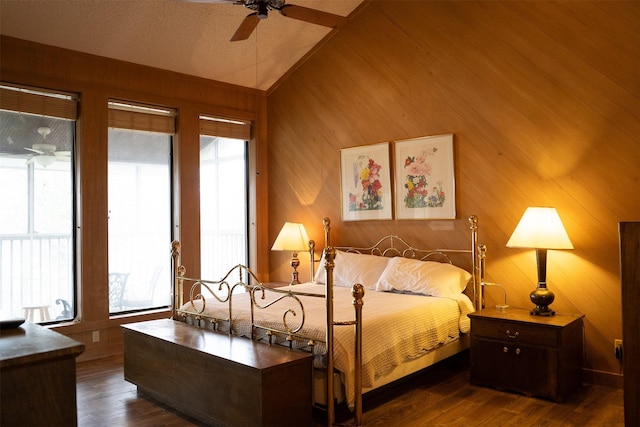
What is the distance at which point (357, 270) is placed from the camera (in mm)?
4727

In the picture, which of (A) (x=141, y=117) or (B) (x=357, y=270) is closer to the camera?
(B) (x=357, y=270)

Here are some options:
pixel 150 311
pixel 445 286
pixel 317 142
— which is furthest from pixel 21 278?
pixel 445 286

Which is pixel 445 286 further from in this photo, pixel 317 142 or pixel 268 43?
pixel 268 43

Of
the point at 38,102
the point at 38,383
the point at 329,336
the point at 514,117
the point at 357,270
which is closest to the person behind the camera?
the point at 38,383

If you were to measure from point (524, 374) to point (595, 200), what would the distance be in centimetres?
133

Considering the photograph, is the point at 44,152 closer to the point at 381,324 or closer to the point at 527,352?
the point at 381,324

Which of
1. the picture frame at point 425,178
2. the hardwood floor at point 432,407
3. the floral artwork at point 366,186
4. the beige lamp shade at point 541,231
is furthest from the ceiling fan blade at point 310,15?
the hardwood floor at point 432,407

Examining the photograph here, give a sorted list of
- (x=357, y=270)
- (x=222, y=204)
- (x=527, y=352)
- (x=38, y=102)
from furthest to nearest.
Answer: (x=222, y=204) < (x=357, y=270) < (x=38, y=102) < (x=527, y=352)

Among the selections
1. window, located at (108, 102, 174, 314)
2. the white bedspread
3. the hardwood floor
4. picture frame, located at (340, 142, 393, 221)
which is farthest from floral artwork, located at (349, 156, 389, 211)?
window, located at (108, 102, 174, 314)

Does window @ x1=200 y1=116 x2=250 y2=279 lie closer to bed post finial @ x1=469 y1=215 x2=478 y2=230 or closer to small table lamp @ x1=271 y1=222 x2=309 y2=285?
small table lamp @ x1=271 y1=222 x2=309 y2=285

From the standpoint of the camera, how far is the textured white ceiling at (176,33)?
418 cm

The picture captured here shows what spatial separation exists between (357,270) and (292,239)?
36.4 inches

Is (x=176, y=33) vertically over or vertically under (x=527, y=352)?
over

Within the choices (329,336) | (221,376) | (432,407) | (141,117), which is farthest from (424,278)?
(141,117)
